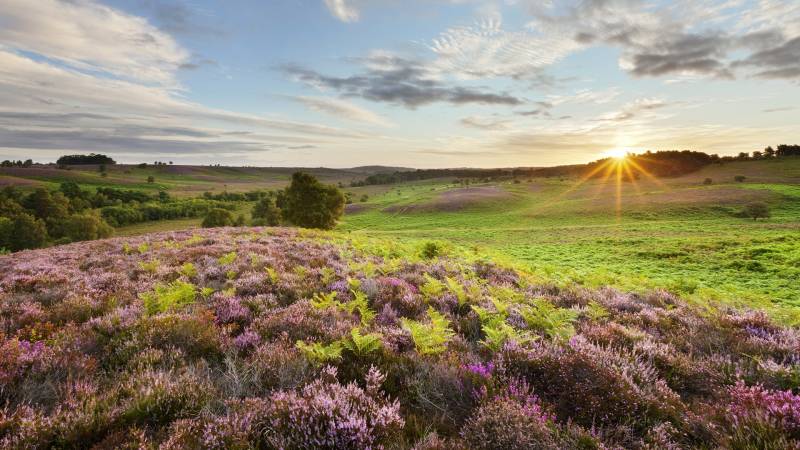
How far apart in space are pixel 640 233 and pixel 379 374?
43899 mm

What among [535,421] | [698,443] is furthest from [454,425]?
[698,443]

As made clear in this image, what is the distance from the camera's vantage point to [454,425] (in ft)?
11.9

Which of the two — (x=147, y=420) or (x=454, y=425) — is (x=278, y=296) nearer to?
(x=147, y=420)

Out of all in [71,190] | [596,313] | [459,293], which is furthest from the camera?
[71,190]

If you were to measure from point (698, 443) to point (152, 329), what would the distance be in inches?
279

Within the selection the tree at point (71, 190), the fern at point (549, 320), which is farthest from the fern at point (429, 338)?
the tree at point (71, 190)

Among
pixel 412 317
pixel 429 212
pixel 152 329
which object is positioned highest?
pixel 152 329

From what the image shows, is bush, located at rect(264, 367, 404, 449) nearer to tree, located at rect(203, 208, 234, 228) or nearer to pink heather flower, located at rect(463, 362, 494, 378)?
pink heather flower, located at rect(463, 362, 494, 378)

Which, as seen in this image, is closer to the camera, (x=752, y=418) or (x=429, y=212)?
(x=752, y=418)

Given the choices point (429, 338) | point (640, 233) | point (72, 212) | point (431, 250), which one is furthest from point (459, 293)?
point (72, 212)

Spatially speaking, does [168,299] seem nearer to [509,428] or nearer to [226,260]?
[226,260]

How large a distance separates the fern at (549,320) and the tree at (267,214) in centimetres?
6209

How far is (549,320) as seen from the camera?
6168 mm

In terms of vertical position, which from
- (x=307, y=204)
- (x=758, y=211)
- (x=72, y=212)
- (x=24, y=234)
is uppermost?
(x=307, y=204)
